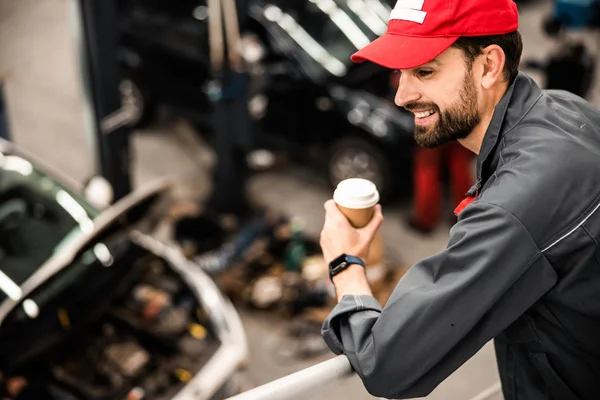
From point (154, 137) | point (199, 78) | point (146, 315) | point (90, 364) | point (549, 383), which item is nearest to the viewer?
Result: point (549, 383)

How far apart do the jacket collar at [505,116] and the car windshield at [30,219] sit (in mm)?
2501

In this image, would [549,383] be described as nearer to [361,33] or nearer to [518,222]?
[518,222]

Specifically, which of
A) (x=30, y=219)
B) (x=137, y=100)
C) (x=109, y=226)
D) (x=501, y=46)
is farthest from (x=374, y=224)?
(x=137, y=100)

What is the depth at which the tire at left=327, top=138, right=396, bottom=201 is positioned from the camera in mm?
6184

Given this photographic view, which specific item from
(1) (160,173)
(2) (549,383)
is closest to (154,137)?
(1) (160,173)

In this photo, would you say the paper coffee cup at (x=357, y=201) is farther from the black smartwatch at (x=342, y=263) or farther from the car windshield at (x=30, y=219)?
the car windshield at (x=30, y=219)

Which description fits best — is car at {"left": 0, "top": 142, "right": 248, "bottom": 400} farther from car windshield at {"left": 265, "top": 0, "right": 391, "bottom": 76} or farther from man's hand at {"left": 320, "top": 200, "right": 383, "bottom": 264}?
car windshield at {"left": 265, "top": 0, "right": 391, "bottom": 76}

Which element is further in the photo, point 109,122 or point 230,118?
point 230,118

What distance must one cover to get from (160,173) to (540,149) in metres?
5.76

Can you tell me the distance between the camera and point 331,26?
21.2 feet

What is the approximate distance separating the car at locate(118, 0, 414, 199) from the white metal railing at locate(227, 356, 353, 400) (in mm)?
4442

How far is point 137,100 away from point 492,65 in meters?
6.12

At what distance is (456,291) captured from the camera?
58.1 inches

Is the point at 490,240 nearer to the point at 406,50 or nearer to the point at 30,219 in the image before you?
the point at 406,50
